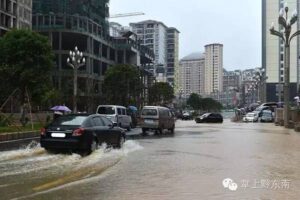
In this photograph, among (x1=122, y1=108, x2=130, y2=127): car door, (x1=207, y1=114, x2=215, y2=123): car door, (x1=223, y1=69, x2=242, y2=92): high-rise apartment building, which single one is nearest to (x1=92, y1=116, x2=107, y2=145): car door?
(x1=122, y1=108, x2=130, y2=127): car door

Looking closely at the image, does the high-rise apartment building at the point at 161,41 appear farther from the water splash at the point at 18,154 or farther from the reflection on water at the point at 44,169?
the reflection on water at the point at 44,169

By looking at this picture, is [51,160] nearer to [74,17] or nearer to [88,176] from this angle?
[88,176]

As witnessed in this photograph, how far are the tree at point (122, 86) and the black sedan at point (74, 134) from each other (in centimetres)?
4229

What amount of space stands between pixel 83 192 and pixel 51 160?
18.4 feet

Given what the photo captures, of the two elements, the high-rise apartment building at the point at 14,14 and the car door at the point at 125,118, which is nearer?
the car door at the point at 125,118

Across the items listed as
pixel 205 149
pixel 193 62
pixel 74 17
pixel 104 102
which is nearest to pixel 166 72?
pixel 193 62

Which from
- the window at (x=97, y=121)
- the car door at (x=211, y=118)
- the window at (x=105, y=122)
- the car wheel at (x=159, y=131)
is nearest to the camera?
the window at (x=97, y=121)

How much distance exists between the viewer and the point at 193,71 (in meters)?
190

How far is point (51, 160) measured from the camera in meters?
15.3

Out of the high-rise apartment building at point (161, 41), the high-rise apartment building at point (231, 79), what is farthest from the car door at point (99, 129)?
the high-rise apartment building at point (161, 41)

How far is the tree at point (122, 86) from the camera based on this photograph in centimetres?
6500

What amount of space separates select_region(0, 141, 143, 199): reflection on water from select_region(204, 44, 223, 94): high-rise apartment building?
15126 centimetres

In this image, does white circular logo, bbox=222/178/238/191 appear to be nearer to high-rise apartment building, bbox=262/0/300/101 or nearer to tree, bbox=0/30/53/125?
tree, bbox=0/30/53/125

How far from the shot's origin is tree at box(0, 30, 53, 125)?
112 ft
